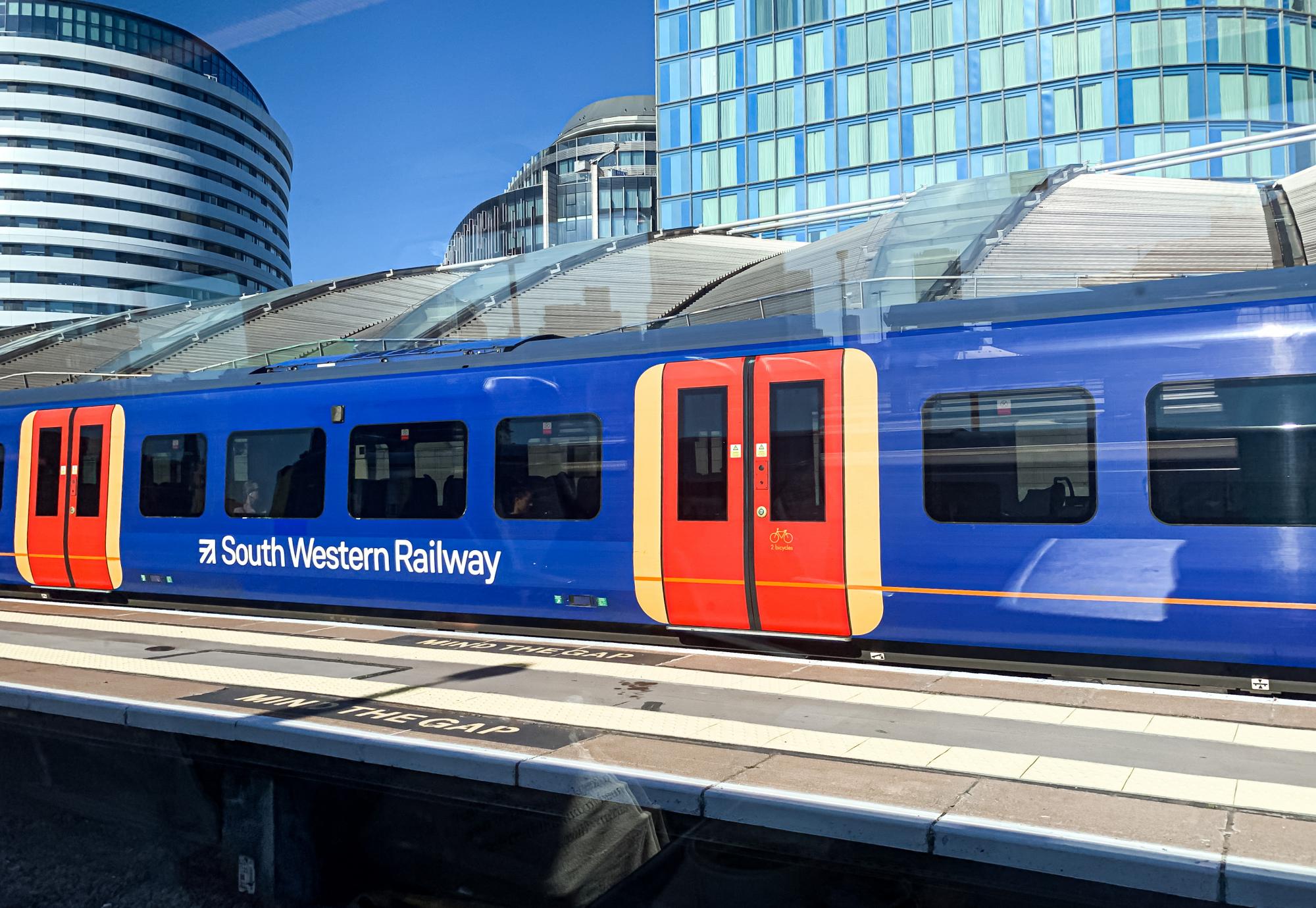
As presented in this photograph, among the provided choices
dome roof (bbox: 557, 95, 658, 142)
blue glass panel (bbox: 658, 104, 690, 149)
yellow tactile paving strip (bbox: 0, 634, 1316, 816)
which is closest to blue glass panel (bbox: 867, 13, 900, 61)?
blue glass panel (bbox: 658, 104, 690, 149)

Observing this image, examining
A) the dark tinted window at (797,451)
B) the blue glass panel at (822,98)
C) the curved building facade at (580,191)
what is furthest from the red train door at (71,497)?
the curved building facade at (580,191)

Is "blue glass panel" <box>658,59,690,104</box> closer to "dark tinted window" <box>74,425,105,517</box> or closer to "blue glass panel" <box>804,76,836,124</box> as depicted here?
"blue glass panel" <box>804,76,836,124</box>

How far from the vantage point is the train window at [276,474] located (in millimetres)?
11945

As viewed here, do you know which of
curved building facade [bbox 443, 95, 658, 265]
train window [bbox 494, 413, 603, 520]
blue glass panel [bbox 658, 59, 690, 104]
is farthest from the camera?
curved building facade [bbox 443, 95, 658, 265]

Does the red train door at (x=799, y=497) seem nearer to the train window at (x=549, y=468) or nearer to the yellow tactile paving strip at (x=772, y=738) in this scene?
the train window at (x=549, y=468)

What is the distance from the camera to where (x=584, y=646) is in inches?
374

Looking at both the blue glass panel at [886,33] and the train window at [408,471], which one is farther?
the blue glass panel at [886,33]

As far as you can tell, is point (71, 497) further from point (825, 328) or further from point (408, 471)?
point (825, 328)

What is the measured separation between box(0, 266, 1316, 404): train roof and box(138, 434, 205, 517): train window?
0.70 meters

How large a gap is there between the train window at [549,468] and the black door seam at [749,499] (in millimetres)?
1562

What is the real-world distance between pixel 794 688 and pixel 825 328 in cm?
317

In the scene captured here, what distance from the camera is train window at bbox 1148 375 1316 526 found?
7.12 meters

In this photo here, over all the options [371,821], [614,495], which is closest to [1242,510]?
[614,495]

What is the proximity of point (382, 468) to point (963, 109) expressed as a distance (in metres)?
47.0
